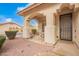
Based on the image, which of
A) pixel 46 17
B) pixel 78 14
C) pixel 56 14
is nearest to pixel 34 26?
pixel 46 17

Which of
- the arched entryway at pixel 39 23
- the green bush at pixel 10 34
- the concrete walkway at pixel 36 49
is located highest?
the arched entryway at pixel 39 23

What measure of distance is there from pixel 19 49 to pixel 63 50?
2.51ft

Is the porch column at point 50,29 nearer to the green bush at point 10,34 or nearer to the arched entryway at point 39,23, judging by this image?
the arched entryway at point 39,23

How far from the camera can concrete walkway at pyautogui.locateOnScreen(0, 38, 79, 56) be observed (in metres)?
2.09

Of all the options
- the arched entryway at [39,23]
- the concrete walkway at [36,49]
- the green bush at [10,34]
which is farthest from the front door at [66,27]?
the green bush at [10,34]

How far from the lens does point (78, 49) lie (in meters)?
2.07

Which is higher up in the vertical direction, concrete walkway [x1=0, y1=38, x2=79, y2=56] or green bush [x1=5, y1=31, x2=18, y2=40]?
green bush [x1=5, y1=31, x2=18, y2=40]

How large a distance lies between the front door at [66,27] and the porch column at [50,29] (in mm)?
155

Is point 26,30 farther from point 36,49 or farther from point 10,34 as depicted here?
point 36,49

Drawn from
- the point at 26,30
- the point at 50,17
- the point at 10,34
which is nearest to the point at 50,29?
the point at 50,17

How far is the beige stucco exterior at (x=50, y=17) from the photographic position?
7.19 feet

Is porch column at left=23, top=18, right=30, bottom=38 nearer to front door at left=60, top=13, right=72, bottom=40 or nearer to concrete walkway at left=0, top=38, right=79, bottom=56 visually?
concrete walkway at left=0, top=38, right=79, bottom=56

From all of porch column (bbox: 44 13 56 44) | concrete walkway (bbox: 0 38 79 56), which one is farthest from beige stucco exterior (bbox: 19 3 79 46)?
concrete walkway (bbox: 0 38 79 56)

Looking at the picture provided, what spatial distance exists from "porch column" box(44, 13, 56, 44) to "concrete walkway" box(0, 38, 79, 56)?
14 cm
